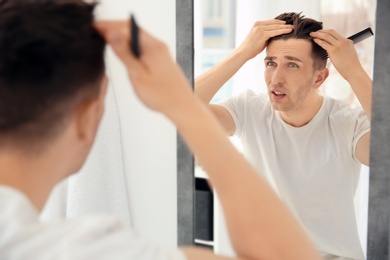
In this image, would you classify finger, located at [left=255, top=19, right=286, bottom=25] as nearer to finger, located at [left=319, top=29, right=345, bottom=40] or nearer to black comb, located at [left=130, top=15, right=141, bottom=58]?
finger, located at [left=319, top=29, right=345, bottom=40]

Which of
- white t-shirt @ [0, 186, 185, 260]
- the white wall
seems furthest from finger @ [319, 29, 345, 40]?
white t-shirt @ [0, 186, 185, 260]

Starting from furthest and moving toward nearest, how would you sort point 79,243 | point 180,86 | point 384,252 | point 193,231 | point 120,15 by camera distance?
1. point 120,15
2. point 193,231
3. point 384,252
4. point 180,86
5. point 79,243

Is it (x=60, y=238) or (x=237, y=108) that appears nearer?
(x=60, y=238)

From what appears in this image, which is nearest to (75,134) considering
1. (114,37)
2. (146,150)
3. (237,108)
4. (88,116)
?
(88,116)

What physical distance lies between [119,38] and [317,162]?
0.56 meters

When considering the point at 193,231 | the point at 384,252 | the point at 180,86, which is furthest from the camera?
the point at 193,231

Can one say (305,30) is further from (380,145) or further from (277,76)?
(380,145)

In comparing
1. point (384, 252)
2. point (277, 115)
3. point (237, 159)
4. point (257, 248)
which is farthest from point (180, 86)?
point (384, 252)

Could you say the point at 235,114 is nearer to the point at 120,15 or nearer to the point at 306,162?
the point at 306,162

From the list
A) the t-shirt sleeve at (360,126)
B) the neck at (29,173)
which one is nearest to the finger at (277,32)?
the t-shirt sleeve at (360,126)

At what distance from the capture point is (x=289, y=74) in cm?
108

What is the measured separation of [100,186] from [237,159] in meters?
0.70

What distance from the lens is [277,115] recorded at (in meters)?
1.10

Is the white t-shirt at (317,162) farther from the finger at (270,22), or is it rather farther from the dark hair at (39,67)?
the dark hair at (39,67)
